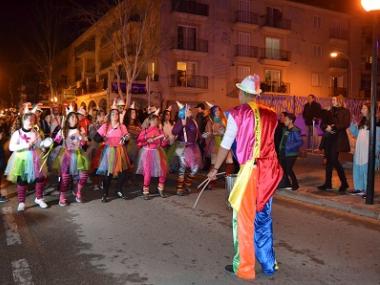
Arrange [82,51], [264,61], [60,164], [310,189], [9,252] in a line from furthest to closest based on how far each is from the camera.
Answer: [82,51]
[264,61]
[310,189]
[60,164]
[9,252]

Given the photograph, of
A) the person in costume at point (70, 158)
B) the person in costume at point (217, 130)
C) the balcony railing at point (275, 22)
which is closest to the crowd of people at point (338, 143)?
the person in costume at point (217, 130)

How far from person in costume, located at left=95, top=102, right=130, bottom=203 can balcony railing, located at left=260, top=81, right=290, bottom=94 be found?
108 ft

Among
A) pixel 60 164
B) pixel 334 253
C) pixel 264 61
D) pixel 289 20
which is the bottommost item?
pixel 334 253

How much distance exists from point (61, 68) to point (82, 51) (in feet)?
38.3

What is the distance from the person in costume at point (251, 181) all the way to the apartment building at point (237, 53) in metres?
28.6

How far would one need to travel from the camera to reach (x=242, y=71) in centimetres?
4006

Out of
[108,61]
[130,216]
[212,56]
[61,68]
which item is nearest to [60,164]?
[130,216]

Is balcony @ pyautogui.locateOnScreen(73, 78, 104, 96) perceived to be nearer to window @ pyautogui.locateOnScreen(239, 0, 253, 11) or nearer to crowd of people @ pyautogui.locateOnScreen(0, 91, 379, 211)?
window @ pyautogui.locateOnScreen(239, 0, 253, 11)

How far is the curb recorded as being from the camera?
7.88 metres

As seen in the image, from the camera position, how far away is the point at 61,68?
6025cm

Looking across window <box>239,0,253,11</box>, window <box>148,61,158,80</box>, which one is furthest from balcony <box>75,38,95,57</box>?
window <box>239,0,253,11</box>

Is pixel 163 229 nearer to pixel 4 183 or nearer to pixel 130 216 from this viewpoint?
pixel 130 216

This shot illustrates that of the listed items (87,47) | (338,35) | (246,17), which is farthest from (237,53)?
(87,47)

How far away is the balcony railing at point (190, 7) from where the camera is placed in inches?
1415
